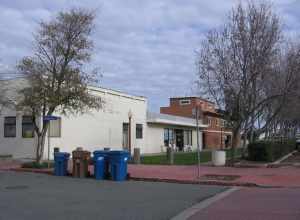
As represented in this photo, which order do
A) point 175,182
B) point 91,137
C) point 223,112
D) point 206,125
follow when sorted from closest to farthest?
point 175,182, point 223,112, point 91,137, point 206,125

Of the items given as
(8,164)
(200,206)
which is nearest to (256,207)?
(200,206)

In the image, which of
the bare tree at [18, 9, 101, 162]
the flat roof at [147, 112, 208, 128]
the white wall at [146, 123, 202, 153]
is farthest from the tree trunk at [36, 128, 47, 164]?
the flat roof at [147, 112, 208, 128]

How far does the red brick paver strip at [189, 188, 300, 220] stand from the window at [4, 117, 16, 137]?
22843 millimetres

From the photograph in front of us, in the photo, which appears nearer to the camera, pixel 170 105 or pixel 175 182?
pixel 175 182

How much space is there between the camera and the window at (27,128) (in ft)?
115

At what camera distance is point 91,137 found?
40.6m

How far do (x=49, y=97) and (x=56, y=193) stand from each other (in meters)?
10.5

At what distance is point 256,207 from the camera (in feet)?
41.0

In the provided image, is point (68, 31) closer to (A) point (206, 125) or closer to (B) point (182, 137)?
(B) point (182, 137)

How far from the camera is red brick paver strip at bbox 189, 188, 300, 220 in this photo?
11.0 m

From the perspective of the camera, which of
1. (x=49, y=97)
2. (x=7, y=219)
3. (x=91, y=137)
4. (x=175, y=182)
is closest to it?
(x=7, y=219)

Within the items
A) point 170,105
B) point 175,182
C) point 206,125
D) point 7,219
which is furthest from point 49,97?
point 170,105

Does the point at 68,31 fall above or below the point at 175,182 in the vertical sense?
above

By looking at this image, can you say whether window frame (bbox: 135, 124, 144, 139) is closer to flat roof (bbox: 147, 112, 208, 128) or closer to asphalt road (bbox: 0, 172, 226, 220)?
flat roof (bbox: 147, 112, 208, 128)
